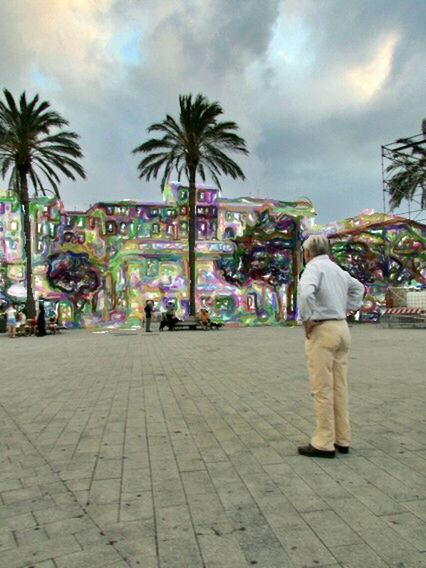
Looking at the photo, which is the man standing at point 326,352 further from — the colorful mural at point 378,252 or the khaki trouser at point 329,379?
the colorful mural at point 378,252

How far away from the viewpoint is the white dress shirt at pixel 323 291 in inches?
163

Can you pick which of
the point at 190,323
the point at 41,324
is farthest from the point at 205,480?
the point at 190,323

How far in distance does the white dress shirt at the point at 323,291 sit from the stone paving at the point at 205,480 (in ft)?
3.89

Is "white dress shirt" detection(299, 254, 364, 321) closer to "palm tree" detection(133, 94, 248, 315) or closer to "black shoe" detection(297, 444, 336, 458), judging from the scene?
"black shoe" detection(297, 444, 336, 458)

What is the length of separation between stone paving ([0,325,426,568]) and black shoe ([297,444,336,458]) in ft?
0.28

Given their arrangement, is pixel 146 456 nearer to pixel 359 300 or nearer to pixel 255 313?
pixel 359 300

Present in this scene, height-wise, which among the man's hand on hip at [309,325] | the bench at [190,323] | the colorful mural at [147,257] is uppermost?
the colorful mural at [147,257]

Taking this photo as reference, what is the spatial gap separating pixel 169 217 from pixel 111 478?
2453 cm

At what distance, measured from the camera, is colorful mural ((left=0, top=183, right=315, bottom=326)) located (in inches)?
1029

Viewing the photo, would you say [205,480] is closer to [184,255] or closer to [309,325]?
[309,325]

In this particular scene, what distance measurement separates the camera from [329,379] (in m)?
4.20

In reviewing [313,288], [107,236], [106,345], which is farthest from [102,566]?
[107,236]

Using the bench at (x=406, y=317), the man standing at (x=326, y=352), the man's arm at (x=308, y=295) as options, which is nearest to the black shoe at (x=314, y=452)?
the man standing at (x=326, y=352)

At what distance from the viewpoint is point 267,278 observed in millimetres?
28516
